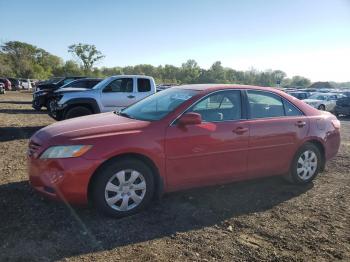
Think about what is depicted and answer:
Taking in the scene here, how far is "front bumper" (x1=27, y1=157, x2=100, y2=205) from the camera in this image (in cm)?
430

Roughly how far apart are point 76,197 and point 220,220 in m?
1.72

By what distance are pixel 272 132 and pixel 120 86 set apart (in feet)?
25.4

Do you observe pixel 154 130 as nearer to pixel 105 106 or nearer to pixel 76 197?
pixel 76 197

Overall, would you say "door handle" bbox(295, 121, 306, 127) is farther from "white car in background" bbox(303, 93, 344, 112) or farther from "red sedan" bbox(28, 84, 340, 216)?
"white car in background" bbox(303, 93, 344, 112)

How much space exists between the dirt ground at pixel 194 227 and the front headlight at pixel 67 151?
755 mm

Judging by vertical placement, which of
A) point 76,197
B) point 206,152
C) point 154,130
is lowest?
point 76,197

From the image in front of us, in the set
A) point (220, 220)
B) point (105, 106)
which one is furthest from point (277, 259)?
point (105, 106)

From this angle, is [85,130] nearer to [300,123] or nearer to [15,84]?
[300,123]

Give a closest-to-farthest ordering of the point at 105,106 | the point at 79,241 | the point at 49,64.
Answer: the point at 79,241 → the point at 105,106 → the point at 49,64

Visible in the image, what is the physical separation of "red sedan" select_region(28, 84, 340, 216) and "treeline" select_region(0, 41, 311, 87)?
63909mm

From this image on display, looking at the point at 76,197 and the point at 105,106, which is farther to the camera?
the point at 105,106

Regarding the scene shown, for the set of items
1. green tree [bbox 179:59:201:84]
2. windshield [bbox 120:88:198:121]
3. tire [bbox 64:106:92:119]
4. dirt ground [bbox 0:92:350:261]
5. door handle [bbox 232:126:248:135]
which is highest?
green tree [bbox 179:59:201:84]

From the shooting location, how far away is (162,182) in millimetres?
4793

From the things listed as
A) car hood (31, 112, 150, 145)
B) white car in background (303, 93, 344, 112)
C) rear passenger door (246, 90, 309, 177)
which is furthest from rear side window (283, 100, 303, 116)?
white car in background (303, 93, 344, 112)
